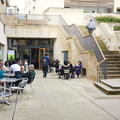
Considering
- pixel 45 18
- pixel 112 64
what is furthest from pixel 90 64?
pixel 45 18

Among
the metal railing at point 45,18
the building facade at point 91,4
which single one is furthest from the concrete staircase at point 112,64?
the building facade at point 91,4

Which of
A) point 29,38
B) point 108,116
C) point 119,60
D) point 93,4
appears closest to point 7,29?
point 29,38

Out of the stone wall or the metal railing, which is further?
the metal railing

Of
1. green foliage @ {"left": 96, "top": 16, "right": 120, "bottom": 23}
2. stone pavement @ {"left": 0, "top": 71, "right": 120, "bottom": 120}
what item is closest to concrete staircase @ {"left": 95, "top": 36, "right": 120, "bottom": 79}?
stone pavement @ {"left": 0, "top": 71, "right": 120, "bottom": 120}

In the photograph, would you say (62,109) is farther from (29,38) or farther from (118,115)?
(29,38)

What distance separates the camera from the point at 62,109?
7.90m

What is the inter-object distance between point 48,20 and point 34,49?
11.5 feet

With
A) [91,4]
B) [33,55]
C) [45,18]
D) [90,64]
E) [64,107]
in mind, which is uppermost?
[91,4]

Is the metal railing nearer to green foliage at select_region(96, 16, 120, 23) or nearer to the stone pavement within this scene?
green foliage at select_region(96, 16, 120, 23)

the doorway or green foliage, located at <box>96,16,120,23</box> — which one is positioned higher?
green foliage, located at <box>96,16,120,23</box>

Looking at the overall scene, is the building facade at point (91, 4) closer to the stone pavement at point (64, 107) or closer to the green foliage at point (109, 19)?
the green foliage at point (109, 19)

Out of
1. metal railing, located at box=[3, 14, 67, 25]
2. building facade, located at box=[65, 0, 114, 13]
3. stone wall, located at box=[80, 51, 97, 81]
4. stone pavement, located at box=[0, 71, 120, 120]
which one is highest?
building facade, located at box=[65, 0, 114, 13]

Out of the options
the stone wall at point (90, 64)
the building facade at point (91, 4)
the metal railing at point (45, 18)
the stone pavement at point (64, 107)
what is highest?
the building facade at point (91, 4)

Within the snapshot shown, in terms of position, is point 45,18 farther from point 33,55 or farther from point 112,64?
point 112,64
